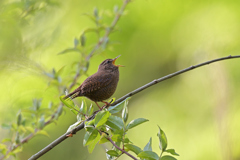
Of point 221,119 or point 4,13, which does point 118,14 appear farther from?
point 221,119

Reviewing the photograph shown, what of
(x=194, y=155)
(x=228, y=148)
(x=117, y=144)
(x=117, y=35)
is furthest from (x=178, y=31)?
(x=117, y=144)

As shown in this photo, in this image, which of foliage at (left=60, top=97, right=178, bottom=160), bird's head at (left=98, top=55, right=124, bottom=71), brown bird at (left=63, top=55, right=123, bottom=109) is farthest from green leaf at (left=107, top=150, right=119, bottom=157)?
bird's head at (left=98, top=55, right=124, bottom=71)

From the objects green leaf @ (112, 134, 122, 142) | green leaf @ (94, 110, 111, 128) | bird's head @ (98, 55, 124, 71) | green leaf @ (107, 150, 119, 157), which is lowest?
green leaf @ (107, 150, 119, 157)

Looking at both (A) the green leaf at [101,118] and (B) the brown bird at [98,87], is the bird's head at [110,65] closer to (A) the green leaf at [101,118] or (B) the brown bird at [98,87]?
(B) the brown bird at [98,87]

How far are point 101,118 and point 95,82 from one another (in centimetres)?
130

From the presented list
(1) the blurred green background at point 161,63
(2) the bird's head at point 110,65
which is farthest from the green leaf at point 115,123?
(1) the blurred green background at point 161,63

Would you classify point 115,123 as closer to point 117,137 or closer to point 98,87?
point 117,137

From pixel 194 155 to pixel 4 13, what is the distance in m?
2.68

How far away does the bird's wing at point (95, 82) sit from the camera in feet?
8.35

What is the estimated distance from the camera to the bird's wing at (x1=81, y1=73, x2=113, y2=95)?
2.54 metres

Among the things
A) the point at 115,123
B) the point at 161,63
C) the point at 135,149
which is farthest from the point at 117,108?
the point at 161,63

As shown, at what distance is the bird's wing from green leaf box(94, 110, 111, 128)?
1172 mm

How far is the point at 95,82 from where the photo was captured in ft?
8.70

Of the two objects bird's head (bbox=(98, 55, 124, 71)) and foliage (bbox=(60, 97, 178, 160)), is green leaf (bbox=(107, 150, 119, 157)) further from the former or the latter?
bird's head (bbox=(98, 55, 124, 71))
